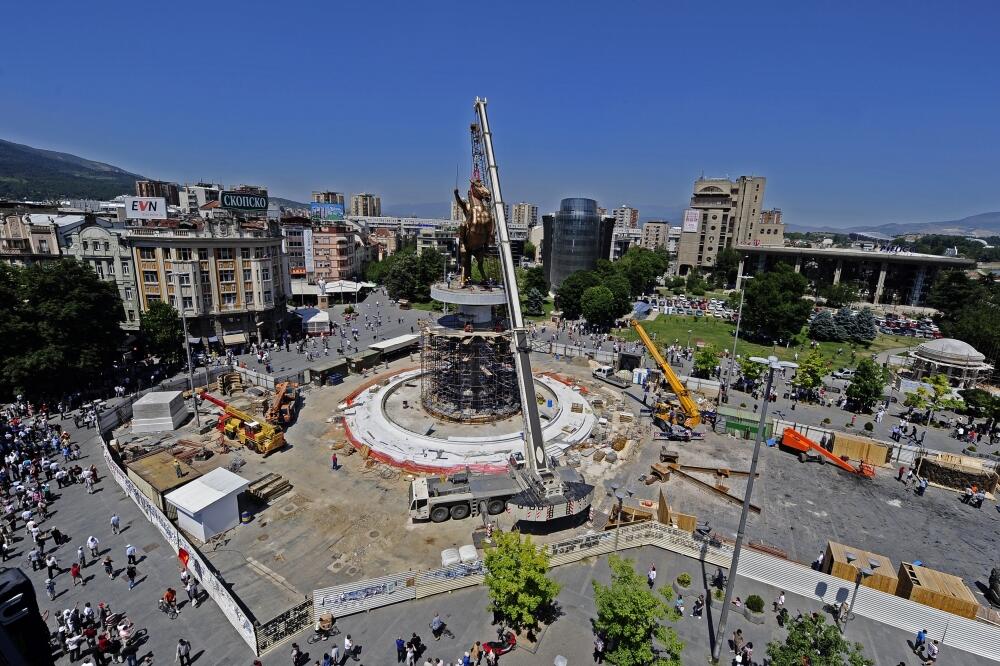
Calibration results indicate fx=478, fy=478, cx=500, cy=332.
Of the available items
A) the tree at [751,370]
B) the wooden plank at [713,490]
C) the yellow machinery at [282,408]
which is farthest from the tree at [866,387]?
the yellow machinery at [282,408]

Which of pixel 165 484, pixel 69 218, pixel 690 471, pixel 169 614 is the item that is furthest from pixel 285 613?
pixel 69 218

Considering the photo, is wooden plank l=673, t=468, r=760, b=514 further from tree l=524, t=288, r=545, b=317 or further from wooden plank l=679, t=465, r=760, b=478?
tree l=524, t=288, r=545, b=317

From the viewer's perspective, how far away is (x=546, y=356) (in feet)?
203

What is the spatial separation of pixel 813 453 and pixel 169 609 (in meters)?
40.7

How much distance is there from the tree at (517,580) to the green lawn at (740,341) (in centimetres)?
5309

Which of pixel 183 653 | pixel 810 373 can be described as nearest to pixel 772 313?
pixel 810 373

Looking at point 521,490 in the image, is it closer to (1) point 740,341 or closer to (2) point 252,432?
(2) point 252,432

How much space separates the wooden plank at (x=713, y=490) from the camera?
1166 inches

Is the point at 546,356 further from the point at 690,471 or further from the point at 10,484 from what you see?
the point at 10,484

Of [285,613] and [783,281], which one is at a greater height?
[783,281]

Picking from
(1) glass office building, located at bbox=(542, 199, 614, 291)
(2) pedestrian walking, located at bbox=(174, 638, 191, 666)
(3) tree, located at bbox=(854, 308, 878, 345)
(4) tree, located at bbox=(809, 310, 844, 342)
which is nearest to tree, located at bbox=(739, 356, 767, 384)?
(4) tree, located at bbox=(809, 310, 844, 342)

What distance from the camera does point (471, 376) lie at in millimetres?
40000

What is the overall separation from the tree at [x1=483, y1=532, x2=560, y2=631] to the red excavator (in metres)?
26.6

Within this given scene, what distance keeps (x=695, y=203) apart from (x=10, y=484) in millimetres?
160899
